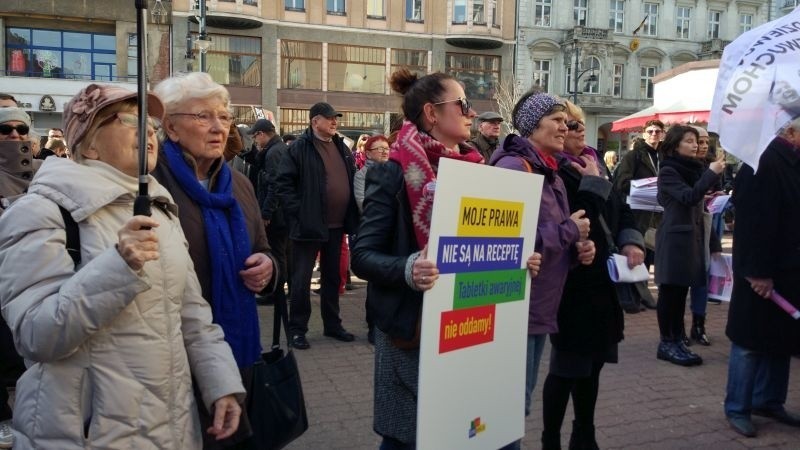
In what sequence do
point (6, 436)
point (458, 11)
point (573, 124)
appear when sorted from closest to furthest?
point (573, 124) < point (6, 436) < point (458, 11)

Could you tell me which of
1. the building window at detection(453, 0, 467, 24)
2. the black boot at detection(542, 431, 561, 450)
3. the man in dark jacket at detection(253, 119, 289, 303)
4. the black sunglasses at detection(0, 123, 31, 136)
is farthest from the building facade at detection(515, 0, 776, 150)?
the black boot at detection(542, 431, 561, 450)

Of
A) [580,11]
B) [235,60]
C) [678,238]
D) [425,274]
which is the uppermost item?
[580,11]

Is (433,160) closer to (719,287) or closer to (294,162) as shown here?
(294,162)

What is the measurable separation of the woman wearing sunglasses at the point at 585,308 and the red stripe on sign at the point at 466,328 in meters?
1.01

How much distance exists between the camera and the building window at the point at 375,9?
3647 cm

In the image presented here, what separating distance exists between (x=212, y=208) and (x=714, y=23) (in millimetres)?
47802

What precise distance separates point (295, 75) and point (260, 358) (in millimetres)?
33976

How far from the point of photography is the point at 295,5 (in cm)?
3544

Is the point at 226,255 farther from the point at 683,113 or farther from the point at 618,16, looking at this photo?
the point at 618,16

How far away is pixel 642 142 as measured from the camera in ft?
26.5

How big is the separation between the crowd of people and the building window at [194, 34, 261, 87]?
102 feet

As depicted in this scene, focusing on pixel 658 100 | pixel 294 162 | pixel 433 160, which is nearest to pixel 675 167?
pixel 294 162

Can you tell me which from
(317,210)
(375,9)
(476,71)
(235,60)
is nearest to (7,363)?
(317,210)

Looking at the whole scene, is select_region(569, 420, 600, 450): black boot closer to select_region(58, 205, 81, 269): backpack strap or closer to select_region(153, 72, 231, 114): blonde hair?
select_region(153, 72, 231, 114): blonde hair
